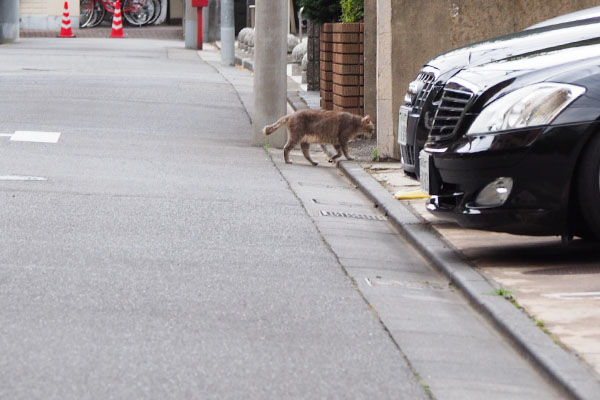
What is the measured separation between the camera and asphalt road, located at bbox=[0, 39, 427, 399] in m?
4.90

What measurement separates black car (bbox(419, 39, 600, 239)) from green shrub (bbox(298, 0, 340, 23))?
11084 mm

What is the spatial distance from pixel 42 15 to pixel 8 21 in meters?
10.6

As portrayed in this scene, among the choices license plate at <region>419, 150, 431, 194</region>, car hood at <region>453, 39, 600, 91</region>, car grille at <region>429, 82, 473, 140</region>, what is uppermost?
car hood at <region>453, 39, 600, 91</region>

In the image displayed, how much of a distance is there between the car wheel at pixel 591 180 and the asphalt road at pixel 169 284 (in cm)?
145

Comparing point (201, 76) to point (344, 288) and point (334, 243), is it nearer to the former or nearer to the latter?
point (334, 243)

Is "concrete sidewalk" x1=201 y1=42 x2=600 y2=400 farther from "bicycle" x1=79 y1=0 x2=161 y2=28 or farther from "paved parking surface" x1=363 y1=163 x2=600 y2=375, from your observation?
"bicycle" x1=79 y1=0 x2=161 y2=28

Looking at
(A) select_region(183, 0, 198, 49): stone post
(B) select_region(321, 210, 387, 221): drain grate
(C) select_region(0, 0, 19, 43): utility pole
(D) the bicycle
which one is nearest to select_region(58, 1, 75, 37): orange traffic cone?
(D) the bicycle

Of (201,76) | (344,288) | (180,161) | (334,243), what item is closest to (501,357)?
(344,288)

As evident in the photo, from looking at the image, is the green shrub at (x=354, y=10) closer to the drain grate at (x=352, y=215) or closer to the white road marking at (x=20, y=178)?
→ the white road marking at (x=20, y=178)

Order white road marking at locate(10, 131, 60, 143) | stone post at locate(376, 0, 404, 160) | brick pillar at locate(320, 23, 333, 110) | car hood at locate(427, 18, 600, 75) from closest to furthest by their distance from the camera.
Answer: car hood at locate(427, 18, 600, 75) < stone post at locate(376, 0, 404, 160) < white road marking at locate(10, 131, 60, 143) < brick pillar at locate(320, 23, 333, 110)

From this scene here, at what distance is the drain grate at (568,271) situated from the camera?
7.03 m

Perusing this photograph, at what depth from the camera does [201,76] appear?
23.8 meters

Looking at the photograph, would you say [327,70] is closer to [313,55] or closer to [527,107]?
[313,55]

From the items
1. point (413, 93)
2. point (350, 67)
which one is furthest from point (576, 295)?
point (350, 67)
